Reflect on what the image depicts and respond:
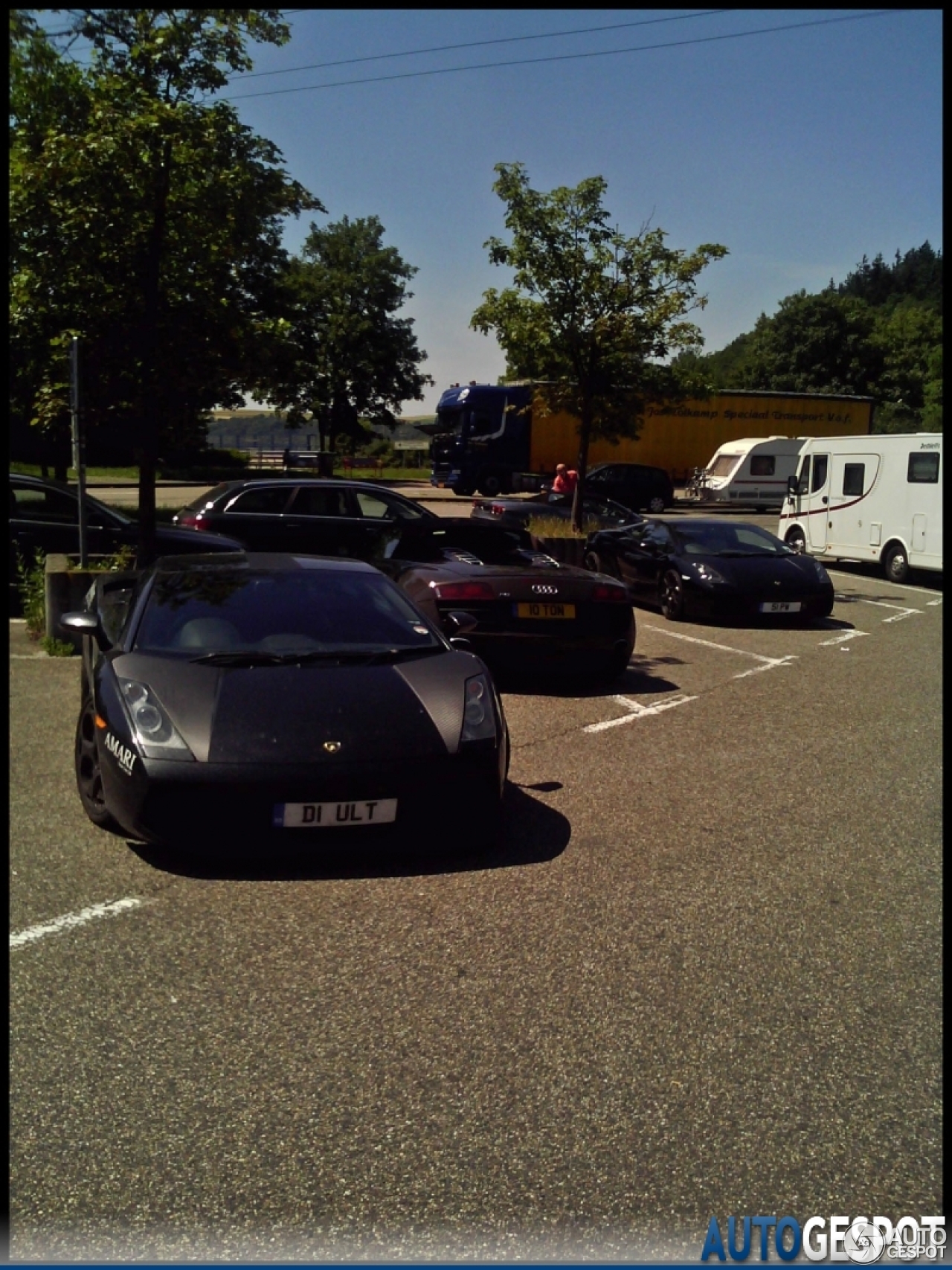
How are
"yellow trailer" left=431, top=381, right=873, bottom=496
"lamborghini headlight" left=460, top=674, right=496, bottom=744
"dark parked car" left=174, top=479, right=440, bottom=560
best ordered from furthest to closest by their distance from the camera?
"yellow trailer" left=431, top=381, right=873, bottom=496, "dark parked car" left=174, top=479, right=440, bottom=560, "lamborghini headlight" left=460, top=674, right=496, bottom=744

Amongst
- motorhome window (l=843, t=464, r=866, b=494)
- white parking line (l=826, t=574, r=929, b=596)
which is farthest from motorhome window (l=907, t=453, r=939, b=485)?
white parking line (l=826, t=574, r=929, b=596)

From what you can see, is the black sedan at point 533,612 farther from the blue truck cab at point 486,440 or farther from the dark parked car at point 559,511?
the blue truck cab at point 486,440

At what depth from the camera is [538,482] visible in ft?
112

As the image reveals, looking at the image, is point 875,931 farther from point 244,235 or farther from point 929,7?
point 244,235

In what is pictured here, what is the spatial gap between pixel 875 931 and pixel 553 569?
540 centimetres

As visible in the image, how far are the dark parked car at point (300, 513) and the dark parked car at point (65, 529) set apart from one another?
1042mm

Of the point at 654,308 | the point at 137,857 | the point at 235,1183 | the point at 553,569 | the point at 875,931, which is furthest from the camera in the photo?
the point at 654,308

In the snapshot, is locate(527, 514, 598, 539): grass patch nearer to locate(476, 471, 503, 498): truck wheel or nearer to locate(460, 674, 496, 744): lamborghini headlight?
locate(460, 674, 496, 744): lamborghini headlight

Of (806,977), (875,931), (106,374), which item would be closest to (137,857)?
(806,977)

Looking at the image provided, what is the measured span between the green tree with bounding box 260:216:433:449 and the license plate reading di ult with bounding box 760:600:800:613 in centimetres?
3858

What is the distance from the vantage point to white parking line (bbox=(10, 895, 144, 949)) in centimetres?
396

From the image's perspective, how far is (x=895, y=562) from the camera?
18719mm

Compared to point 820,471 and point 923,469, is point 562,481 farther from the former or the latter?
point 923,469

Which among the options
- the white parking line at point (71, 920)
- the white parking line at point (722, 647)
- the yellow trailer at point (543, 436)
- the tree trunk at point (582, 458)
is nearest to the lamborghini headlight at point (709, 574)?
the white parking line at point (722, 647)
